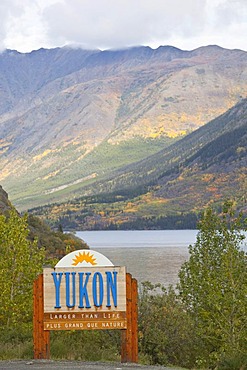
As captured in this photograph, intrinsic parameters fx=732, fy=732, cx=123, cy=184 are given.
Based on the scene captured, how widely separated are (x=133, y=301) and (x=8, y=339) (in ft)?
19.7

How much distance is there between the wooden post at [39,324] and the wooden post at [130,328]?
2.08 meters

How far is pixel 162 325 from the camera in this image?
27500 mm

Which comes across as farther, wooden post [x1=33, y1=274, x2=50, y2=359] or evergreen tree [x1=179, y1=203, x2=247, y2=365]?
evergreen tree [x1=179, y1=203, x2=247, y2=365]

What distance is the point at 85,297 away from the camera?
19.7 metres

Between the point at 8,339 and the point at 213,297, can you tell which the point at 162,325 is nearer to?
the point at 213,297

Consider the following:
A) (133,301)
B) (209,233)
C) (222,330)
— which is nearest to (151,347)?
(222,330)

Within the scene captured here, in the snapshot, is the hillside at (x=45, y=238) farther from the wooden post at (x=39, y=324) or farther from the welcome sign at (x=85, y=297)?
the welcome sign at (x=85, y=297)

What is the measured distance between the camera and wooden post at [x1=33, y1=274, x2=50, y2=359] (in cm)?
1964

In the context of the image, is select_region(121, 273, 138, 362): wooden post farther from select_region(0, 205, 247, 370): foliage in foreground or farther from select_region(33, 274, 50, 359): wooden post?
select_region(0, 205, 247, 370): foliage in foreground

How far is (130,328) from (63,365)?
2.17m

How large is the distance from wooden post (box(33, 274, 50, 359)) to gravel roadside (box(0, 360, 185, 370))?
1.54 ft

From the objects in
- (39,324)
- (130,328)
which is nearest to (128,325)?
(130,328)

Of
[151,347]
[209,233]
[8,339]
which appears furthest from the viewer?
[209,233]

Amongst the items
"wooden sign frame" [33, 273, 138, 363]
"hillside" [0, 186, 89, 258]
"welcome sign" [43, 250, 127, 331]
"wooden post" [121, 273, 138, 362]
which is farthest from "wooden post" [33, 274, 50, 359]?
"hillside" [0, 186, 89, 258]
